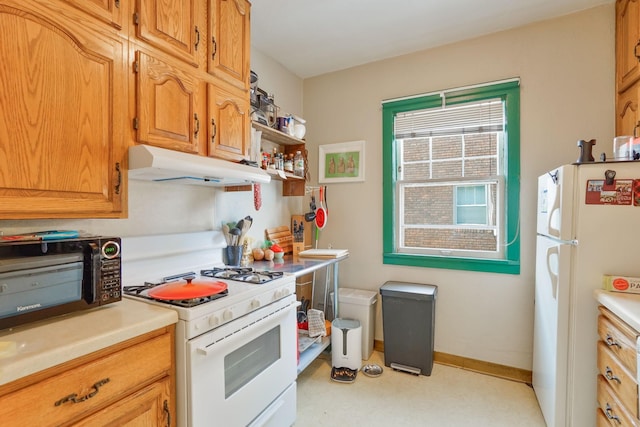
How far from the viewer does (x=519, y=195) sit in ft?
7.29

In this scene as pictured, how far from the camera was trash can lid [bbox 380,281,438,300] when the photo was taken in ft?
7.53

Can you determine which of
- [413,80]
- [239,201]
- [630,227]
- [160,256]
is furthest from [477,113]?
[160,256]

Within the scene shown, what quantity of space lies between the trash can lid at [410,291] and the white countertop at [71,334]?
1.70 metres

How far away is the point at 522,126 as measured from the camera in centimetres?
220

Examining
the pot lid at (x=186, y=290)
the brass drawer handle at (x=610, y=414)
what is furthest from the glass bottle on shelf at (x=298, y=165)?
the brass drawer handle at (x=610, y=414)

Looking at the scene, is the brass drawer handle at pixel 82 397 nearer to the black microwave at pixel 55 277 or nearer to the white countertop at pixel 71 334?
the white countertop at pixel 71 334

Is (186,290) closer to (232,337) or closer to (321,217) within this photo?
(232,337)

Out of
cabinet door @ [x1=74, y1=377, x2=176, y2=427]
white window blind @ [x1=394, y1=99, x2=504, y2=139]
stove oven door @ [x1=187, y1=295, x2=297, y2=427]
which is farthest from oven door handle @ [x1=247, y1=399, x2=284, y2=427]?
white window blind @ [x1=394, y1=99, x2=504, y2=139]

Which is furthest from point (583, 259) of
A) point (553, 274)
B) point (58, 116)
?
point (58, 116)

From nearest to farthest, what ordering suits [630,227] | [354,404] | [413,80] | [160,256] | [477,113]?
[630,227] → [160,256] → [354,404] → [477,113] → [413,80]

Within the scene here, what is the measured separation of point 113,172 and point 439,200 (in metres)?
2.32

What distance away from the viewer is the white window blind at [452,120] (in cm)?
234

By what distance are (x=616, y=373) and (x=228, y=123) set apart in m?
2.20

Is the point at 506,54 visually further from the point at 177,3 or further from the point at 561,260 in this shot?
the point at 177,3
